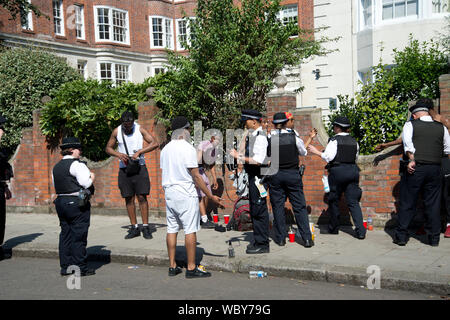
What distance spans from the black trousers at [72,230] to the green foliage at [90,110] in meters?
4.70

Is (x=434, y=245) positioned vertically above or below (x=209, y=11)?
below

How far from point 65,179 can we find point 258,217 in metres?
2.71

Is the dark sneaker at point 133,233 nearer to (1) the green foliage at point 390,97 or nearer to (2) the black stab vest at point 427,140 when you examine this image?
(1) the green foliage at point 390,97

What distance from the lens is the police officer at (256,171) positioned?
22.7 ft

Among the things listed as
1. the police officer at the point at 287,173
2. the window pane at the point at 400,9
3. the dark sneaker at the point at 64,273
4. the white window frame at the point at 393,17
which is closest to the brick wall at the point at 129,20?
the white window frame at the point at 393,17

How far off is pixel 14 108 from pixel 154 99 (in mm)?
4650

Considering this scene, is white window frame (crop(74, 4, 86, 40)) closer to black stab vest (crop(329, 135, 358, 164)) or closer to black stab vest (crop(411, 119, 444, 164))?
black stab vest (crop(329, 135, 358, 164))

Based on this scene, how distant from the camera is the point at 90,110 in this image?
11.1 m

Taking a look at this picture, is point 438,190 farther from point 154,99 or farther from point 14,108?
point 14,108

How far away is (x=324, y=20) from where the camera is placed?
17.9 metres

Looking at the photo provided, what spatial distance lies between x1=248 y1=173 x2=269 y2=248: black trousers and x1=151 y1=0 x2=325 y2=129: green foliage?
3.27 m

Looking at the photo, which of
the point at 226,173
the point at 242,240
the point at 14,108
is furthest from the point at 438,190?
the point at 14,108

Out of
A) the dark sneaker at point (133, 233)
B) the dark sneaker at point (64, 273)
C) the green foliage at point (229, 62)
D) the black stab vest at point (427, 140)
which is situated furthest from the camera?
the green foliage at point (229, 62)

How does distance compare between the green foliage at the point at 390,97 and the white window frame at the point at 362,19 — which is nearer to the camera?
the green foliage at the point at 390,97
